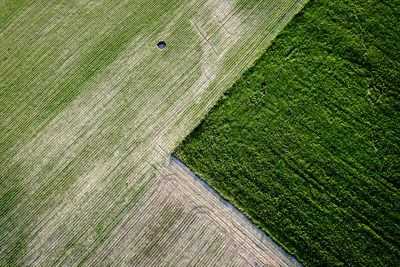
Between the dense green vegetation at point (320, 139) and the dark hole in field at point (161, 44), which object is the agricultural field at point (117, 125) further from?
the dense green vegetation at point (320, 139)

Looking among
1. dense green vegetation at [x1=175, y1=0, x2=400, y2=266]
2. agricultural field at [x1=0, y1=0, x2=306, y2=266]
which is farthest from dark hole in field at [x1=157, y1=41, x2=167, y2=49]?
dense green vegetation at [x1=175, y1=0, x2=400, y2=266]

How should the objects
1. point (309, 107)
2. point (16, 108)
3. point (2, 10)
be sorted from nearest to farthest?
point (309, 107) → point (16, 108) → point (2, 10)

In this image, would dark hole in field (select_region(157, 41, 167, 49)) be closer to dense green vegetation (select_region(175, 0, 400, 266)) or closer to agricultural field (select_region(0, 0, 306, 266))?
agricultural field (select_region(0, 0, 306, 266))

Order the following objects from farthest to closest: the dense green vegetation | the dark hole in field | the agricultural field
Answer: the dark hole in field, the agricultural field, the dense green vegetation

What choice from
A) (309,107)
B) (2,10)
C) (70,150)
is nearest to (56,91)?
(70,150)

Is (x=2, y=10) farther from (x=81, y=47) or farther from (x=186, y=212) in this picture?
(x=186, y=212)
